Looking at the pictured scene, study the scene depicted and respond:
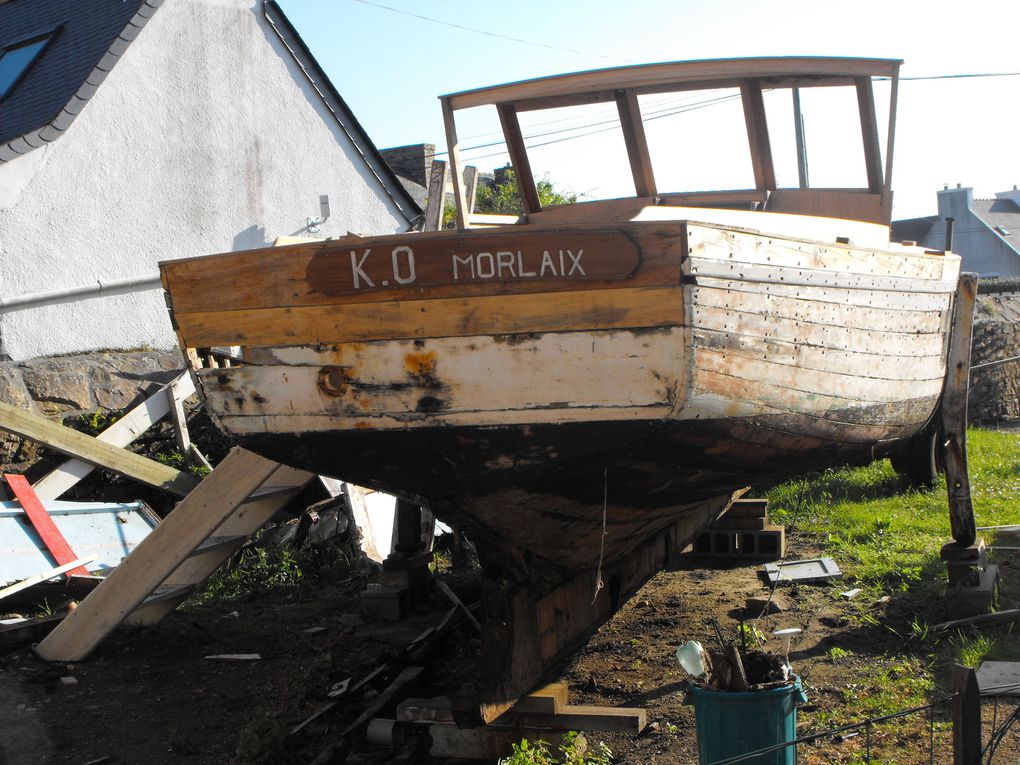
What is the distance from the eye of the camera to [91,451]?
7.92 metres

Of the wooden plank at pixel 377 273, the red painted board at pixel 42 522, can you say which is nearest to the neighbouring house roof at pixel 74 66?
the red painted board at pixel 42 522

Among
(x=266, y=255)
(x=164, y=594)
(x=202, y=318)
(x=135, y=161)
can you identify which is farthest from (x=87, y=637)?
(x=135, y=161)

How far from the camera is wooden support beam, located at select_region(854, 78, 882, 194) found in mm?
5430

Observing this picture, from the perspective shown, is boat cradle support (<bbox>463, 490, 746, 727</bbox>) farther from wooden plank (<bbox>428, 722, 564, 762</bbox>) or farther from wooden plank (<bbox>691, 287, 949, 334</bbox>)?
wooden plank (<bbox>691, 287, 949, 334</bbox>)

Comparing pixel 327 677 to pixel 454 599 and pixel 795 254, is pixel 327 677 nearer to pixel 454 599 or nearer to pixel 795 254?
pixel 454 599

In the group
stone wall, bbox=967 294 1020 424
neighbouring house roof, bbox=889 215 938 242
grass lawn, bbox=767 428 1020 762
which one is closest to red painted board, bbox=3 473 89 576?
grass lawn, bbox=767 428 1020 762

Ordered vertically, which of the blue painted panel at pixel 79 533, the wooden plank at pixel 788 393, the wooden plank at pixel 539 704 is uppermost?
the wooden plank at pixel 788 393

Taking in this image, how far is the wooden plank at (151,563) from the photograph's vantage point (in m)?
5.67

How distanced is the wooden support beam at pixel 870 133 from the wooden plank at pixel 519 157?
1.85m

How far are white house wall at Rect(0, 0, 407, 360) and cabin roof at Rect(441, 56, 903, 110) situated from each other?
247 inches

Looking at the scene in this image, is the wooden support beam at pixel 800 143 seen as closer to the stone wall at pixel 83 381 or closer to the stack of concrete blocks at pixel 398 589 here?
the stack of concrete blocks at pixel 398 589

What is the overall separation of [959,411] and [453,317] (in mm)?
3434

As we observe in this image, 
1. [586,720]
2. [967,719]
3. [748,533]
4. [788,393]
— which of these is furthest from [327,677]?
[967,719]

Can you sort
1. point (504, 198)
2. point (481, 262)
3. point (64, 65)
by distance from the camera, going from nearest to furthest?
point (481, 262), point (64, 65), point (504, 198)
